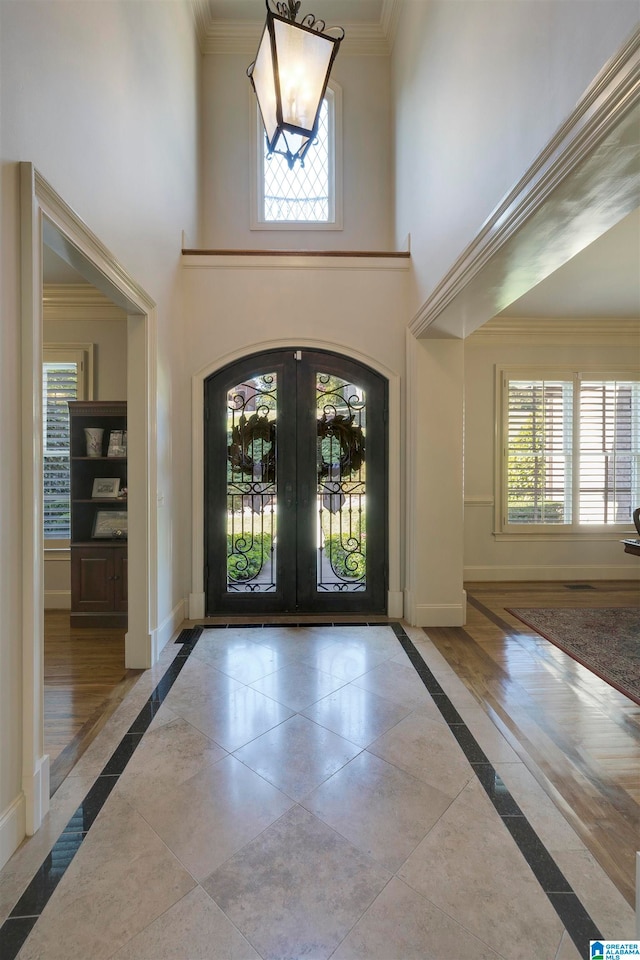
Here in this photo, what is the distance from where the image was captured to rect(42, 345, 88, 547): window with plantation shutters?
4.53m

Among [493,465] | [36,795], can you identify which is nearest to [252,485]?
[36,795]

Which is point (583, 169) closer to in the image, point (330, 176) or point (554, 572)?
point (330, 176)

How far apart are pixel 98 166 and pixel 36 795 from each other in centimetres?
279

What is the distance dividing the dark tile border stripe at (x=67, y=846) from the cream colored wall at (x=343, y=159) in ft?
15.7

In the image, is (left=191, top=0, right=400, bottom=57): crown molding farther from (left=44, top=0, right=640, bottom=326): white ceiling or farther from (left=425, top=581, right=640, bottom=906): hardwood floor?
(left=425, top=581, right=640, bottom=906): hardwood floor

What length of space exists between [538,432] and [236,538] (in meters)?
3.81

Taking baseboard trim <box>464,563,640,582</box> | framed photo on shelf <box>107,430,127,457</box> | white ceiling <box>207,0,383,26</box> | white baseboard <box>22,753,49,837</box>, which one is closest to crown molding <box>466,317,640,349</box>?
baseboard trim <box>464,563,640,582</box>

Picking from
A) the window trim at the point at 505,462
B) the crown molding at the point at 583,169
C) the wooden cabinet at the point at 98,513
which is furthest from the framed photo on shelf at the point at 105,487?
the window trim at the point at 505,462

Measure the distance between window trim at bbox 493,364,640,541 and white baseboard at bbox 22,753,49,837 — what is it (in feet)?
16.2

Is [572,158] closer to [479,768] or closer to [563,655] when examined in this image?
[479,768]

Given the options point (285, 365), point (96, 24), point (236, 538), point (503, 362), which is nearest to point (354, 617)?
point (236, 538)

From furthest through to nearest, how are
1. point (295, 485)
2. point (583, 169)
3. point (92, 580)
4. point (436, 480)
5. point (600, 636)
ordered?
point (295, 485) → point (92, 580) → point (436, 480) → point (600, 636) → point (583, 169)

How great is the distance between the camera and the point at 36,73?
1737 millimetres

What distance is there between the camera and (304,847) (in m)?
1.66
